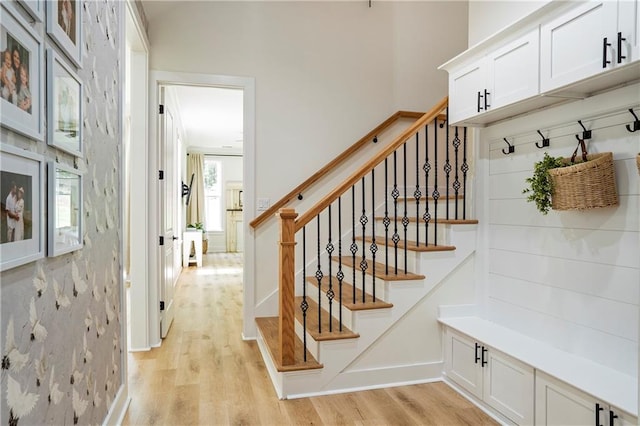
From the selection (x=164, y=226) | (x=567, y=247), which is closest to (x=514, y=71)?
(x=567, y=247)

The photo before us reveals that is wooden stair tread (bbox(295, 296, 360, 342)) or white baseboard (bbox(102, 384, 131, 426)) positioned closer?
white baseboard (bbox(102, 384, 131, 426))

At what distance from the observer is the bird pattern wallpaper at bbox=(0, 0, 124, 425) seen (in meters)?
1.09

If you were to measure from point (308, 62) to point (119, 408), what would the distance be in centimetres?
310

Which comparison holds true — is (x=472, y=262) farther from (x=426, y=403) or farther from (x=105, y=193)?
(x=105, y=193)

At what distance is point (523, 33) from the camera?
2.19 m

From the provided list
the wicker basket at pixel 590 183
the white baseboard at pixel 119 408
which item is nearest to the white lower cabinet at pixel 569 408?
the wicker basket at pixel 590 183

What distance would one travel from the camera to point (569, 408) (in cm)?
190

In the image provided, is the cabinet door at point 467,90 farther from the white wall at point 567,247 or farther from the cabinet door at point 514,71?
the white wall at point 567,247

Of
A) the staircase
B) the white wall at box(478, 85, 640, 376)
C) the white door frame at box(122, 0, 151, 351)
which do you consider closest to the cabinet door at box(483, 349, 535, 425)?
the white wall at box(478, 85, 640, 376)

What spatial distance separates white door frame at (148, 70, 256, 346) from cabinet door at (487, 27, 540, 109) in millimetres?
2067

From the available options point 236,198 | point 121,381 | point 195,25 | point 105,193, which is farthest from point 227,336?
point 236,198

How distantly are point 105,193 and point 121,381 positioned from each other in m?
1.12

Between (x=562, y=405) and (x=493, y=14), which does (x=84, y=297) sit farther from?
(x=493, y=14)

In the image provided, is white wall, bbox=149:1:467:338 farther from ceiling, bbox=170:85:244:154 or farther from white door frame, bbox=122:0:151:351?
ceiling, bbox=170:85:244:154
